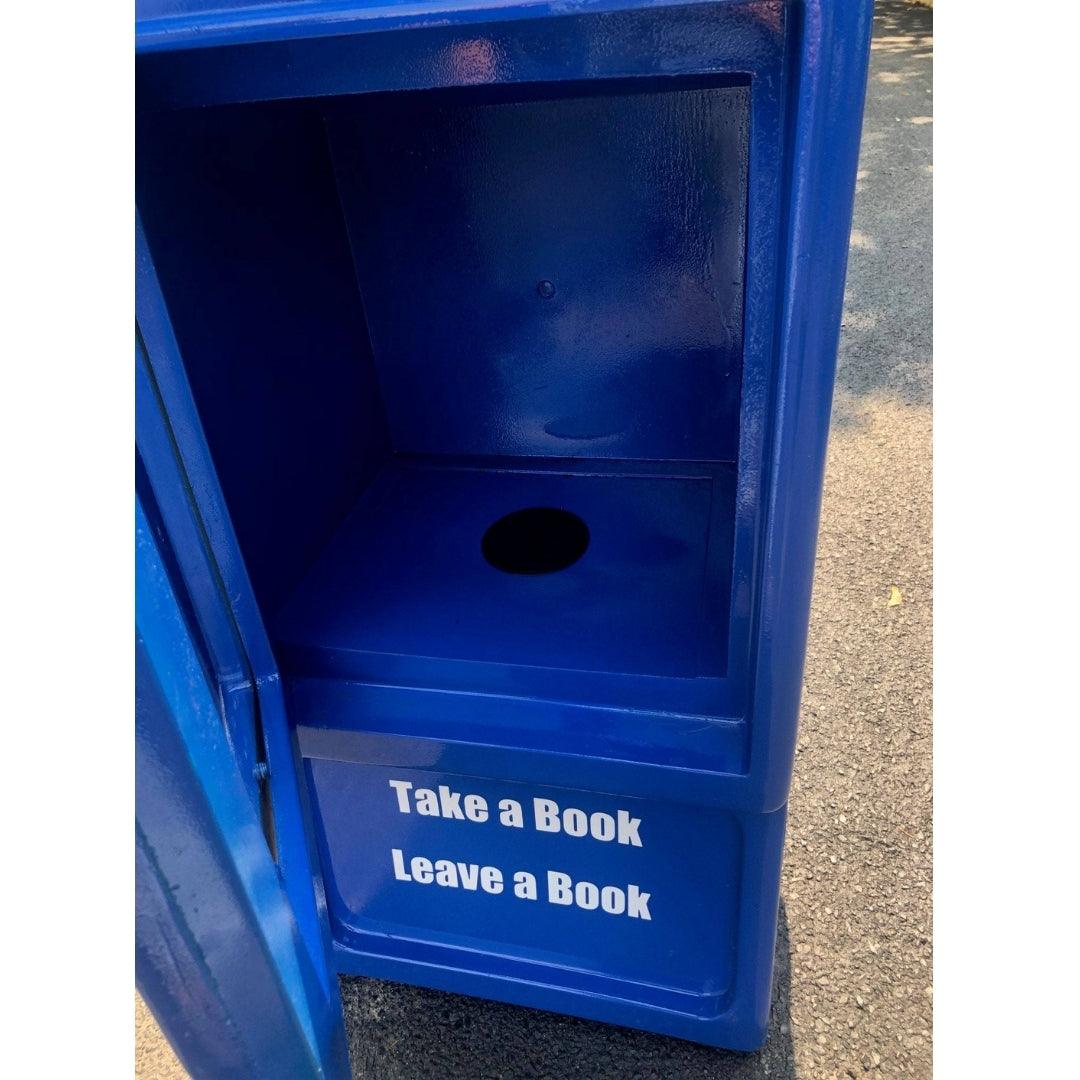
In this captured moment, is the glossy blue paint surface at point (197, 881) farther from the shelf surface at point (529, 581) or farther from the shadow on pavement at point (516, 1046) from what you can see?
the shadow on pavement at point (516, 1046)

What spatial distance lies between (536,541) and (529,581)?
116mm

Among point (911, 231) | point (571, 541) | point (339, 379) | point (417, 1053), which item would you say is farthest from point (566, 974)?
point (911, 231)

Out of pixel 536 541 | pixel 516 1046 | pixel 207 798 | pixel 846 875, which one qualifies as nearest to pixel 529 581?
pixel 536 541

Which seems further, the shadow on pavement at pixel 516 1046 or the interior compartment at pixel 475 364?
the shadow on pavement at pixel 516 1046

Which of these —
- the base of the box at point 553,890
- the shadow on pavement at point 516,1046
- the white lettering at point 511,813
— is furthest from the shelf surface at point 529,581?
the shadow on pavement at point 516,1046

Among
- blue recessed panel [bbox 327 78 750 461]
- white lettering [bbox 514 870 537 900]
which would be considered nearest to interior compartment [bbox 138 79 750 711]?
blue recessed panel [bbox 327 78 750 461]

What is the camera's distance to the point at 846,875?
1.63m

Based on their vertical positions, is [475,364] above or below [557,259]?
below

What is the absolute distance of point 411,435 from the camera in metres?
1.50

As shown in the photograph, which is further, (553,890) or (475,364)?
(475,364)

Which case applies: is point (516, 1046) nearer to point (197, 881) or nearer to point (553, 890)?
point (553, 890)

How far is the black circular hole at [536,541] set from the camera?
125 centimetres

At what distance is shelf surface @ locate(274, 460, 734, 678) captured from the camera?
1077 millimetres

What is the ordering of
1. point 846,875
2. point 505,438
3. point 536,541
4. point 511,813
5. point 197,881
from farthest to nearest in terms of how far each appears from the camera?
point 846,875 < point 505,438 < point 536,541 < point 511,813 < point 197,881
